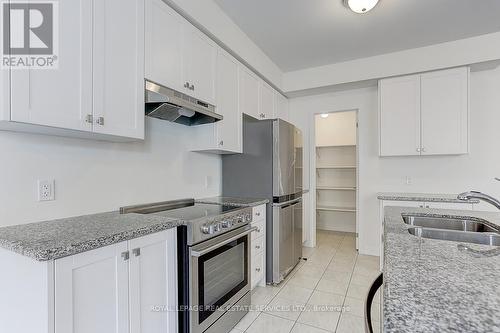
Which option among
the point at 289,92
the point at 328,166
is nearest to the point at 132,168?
the point at 289,92

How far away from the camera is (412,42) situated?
119 inches

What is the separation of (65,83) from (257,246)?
2080 mm

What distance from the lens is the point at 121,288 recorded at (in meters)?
1.23

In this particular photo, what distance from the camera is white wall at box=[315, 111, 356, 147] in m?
5.00

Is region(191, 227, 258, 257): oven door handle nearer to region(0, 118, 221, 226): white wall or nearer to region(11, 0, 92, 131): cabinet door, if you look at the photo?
region(0, 118, 221, 226): white wall

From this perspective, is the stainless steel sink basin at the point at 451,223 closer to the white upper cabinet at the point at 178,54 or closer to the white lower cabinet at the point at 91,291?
the white lower cabinet at the point at 91,291

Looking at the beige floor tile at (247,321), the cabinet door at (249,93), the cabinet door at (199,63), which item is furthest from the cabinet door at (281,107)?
the beige floor tile at (247,321)

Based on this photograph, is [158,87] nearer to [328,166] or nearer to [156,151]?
[156,151]

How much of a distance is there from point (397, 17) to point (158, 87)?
7.98ft

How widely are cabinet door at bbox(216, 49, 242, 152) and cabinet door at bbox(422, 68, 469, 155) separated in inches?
94.1

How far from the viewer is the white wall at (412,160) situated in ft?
10.3

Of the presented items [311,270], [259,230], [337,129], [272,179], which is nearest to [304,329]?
[259,230]

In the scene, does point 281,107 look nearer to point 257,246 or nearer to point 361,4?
point 361,4

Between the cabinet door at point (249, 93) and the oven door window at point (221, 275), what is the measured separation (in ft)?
5.22
